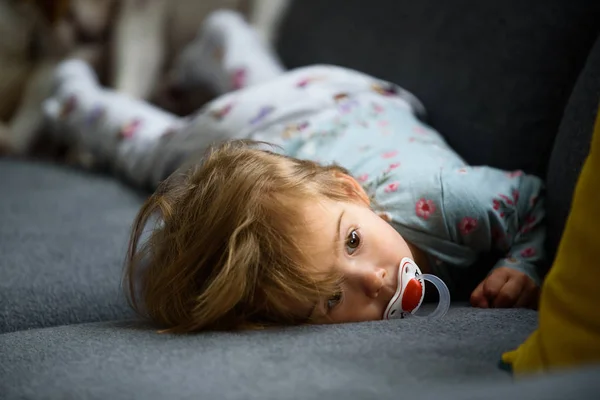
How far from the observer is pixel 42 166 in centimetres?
174

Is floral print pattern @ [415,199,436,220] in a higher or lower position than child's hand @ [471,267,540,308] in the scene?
higher

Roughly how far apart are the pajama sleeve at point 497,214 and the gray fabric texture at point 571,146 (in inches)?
0.9

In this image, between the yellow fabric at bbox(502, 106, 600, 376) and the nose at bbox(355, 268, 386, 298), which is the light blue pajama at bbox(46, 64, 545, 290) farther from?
the yellow fabric at bbox(502, 106, 600, 376)


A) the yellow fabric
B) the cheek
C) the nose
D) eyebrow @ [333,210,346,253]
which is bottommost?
the nose

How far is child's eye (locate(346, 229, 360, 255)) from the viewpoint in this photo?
0.78 metres

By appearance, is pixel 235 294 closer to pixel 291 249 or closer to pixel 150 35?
pixel 291 249

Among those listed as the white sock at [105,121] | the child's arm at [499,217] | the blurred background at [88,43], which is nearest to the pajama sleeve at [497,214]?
the child's arm at [499,217]

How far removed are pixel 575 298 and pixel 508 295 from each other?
0.29 metres

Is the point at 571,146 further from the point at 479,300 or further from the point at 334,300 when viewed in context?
the point at 334,300

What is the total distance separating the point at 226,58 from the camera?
1.64m

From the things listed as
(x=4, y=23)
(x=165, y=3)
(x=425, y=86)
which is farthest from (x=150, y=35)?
(x=425, y=86)

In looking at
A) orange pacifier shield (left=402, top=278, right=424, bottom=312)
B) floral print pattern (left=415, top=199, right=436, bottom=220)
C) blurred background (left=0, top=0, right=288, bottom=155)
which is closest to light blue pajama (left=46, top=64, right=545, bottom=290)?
floral print pattern (left=415, top=199, right=436, bottom=220)

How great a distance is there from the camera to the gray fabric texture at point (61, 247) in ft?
3.05

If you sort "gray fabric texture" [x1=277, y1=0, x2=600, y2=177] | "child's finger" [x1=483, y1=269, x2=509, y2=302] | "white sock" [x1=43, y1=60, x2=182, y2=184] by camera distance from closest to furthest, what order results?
"child's finger" [x1=483, y1=269, x2=509, y2=302], "gray fabric texture" [x1=277, y1=0, x2=600, y2=177], "white sock" [x1=43, y1=60, x2=182, y2=184]
